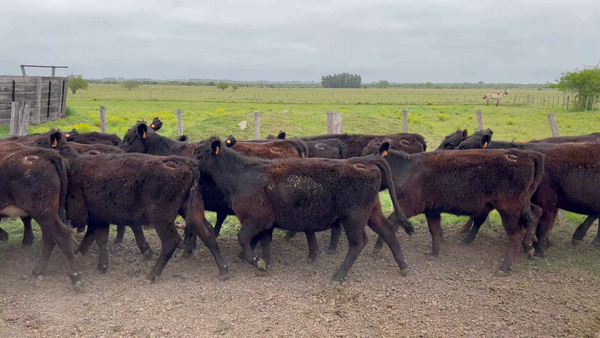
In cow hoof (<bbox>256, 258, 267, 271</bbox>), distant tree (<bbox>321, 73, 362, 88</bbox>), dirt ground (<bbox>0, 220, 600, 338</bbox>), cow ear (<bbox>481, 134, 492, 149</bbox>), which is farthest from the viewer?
distant tree (<bbox>321, 73, 362, 88</bbox>)

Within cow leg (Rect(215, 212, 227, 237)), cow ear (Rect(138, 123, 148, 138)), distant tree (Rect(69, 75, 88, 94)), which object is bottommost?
cow leg (Rect(215, 212, 227, 237))

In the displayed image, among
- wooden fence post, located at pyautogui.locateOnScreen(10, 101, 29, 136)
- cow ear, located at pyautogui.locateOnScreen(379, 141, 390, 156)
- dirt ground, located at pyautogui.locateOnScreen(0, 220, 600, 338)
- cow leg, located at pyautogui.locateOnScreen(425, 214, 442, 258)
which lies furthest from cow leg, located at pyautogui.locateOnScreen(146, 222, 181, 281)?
wooden fence post, located at pyautogui.locateOnScreen(10, 101, 29, 136)

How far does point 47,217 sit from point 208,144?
2074 millimetres

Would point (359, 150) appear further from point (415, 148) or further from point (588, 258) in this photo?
point (588, 258)

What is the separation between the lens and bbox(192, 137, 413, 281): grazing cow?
5816 mm

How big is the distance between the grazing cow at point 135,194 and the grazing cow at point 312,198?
59 centimetres

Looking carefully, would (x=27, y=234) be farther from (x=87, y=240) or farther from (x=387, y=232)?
(x=387, y=232)

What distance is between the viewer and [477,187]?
251 inches

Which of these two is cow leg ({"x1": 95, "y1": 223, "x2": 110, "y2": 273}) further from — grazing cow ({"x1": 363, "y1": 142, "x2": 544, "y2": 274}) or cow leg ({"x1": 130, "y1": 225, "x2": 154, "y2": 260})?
grazing cow ({"x1": 363, "y1": 142, "x2": 544, "y2": 274})

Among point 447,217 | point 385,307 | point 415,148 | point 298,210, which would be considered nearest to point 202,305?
point 298,210

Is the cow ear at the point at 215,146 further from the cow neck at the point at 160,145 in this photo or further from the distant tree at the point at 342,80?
the distant tree at the point at 342,80

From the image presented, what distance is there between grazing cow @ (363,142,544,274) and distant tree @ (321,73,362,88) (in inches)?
5606

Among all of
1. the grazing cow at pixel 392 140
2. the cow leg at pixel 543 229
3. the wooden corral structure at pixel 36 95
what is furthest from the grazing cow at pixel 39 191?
the wooden corral structure at pixel 36 95

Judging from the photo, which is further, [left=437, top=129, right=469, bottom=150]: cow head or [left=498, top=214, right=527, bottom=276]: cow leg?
[left=437, top=129, right=469, bottom=150]: cow head
